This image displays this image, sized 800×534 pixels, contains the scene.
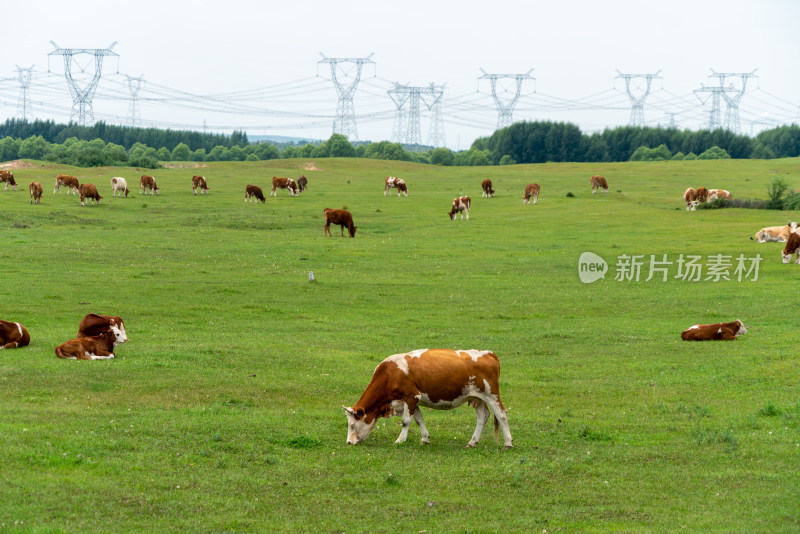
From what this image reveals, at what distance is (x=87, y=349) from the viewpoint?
18375 mm

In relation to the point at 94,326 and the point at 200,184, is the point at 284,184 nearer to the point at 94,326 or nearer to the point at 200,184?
the point at 200,184

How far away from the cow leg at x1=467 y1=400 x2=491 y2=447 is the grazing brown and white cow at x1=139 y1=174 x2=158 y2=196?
6352cm

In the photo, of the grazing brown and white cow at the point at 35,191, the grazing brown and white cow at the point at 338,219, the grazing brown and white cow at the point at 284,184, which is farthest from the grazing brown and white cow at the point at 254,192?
the grazing brown and white cow at the point at 338,219

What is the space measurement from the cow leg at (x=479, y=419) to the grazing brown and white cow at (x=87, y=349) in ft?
30.5

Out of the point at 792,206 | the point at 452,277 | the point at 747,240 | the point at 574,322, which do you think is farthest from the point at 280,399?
the point at 792,206

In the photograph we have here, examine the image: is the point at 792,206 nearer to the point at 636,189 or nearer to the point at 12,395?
the point at 636,189

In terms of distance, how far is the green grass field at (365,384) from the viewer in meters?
9.90

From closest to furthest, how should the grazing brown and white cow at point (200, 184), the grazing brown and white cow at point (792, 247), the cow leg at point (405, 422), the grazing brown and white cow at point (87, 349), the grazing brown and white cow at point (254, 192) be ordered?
the cow leg at point (405, 422)
the grazing brown and white cow at point (87, 349)
the grazing brown and white cow at point (792, 247)
the grazing brown and white cow at point (254, 192)
the grazing brown and white cow at point (200, 184)

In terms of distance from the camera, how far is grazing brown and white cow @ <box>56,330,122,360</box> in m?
18.2

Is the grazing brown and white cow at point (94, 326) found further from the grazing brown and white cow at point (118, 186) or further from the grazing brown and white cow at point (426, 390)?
the grazing brown and white cow at point (118, 186)

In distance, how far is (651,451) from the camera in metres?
12.6

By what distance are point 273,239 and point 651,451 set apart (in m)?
37.7

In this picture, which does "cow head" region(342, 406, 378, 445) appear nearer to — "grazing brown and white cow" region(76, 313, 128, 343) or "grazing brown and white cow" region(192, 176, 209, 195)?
"grazing brown and white cow" region(76, 313, 128, 343)

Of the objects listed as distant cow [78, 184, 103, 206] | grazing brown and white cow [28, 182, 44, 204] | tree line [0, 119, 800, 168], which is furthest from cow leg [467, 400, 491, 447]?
tree line [0, 119, 800, 168]
